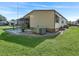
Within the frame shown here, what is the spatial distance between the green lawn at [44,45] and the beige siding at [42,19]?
0.21m

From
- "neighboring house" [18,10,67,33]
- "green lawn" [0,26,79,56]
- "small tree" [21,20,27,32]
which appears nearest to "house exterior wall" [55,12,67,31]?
"neighboring house" [18,10,67,33]

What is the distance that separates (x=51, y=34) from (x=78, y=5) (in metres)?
0.62

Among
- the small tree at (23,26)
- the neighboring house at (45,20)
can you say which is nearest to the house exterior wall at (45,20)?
the neighboring house at (45,20)

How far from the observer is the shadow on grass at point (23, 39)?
288cm

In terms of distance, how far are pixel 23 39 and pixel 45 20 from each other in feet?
1.55

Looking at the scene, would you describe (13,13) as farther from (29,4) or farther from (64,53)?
(64,53)

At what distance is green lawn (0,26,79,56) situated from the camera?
280cm

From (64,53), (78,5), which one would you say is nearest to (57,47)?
(64,53)

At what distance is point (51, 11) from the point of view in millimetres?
2850

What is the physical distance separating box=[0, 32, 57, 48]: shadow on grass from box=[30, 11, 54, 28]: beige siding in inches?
8.2

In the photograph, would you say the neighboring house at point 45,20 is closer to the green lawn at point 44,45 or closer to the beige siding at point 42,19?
the beige siding at point 42,19

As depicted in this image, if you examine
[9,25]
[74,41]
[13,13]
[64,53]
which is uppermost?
[13,13]

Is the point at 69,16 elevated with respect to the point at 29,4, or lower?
lower

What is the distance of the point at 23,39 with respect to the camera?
294cm
